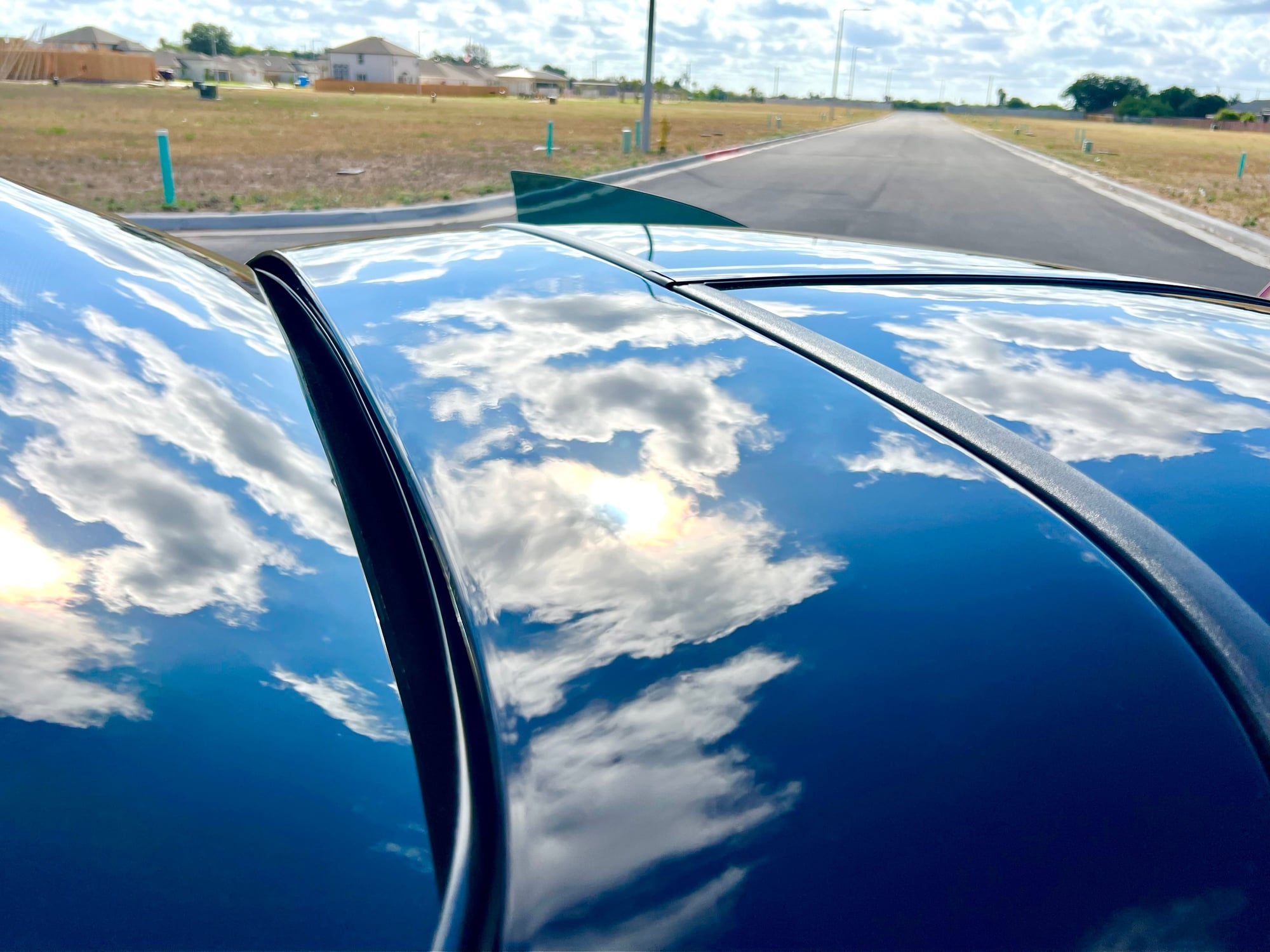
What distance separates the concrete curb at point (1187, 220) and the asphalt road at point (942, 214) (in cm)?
29

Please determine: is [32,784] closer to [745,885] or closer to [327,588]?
[327,588]

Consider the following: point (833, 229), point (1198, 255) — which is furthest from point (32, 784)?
point (1198, 255)

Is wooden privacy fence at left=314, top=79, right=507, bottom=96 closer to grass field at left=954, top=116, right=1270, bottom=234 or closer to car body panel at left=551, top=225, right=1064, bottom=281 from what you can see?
grass field at left=954, top=116, right=1270, bottom=234

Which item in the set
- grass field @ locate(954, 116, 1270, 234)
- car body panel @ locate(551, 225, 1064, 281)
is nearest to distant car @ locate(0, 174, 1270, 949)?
car body panel @ locate(551, 225, 1064, 281)

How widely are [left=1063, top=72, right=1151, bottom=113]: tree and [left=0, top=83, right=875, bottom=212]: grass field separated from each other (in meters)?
133

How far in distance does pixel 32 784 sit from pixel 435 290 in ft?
3.85

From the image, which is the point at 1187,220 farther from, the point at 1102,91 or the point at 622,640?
the point at 1102,91

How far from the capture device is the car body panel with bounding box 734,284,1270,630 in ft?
3.27

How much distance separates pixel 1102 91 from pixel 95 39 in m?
148

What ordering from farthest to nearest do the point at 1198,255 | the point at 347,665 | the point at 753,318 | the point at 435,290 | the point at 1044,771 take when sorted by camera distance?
the point at 1198,255 → the point at 435,290 → the point at 753,318 → the point at 347,665 → the point at 1044,771

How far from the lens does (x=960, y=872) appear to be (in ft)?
2.06

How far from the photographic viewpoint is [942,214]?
14.8 meters

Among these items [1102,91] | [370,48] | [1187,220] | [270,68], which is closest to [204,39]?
[270,68]

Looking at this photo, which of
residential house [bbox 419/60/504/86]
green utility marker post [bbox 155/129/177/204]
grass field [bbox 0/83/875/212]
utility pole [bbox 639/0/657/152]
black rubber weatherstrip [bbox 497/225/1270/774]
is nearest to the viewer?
black rubber weatherstrip [bbox 497/225/1270/774]
